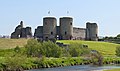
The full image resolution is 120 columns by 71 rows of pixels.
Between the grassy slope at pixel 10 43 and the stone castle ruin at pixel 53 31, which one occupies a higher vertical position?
the stone castle ruin at pixel 53 31

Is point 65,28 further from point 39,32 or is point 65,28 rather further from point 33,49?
point 33,49

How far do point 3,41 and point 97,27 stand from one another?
4749 centimetres

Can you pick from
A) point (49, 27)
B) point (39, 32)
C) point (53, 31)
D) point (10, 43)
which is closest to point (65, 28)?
point (53, 31)

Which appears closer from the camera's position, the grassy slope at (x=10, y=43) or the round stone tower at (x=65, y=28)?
the grassy slope at (x=10, y=43)

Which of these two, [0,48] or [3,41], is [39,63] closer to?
[0,48]

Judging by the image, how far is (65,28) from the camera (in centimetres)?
12825

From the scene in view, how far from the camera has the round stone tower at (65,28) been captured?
128000mm

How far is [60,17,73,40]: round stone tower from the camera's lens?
12800 cm

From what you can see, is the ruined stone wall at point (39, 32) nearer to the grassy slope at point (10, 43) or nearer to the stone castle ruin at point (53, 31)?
the stone castle ruin at point (53, 31)

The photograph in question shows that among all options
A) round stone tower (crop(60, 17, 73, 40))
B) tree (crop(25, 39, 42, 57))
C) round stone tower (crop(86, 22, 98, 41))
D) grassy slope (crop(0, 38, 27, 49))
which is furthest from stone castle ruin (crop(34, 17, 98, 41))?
tree (crop(25, 39, 42, 57))

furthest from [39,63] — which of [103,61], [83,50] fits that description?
[83,50]

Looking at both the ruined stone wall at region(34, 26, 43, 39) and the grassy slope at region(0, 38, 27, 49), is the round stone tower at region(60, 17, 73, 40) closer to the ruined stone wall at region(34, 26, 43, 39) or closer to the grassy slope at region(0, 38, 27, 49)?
the ruined stone wall at region(34, 26, 43, 39)

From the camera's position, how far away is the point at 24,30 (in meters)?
128

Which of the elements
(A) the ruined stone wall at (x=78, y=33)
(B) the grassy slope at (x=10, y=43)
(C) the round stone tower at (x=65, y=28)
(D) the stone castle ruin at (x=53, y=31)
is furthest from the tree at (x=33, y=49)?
(A) the ruined stone wall at (x=78, y=33)
